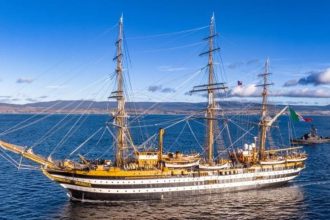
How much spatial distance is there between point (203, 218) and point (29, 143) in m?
88.2

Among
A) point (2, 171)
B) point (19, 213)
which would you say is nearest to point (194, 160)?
point (19, 213)

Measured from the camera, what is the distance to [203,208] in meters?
49.9

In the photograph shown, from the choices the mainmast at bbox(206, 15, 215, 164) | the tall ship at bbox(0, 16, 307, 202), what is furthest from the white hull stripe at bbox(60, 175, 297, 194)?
the mainmast at bbox(206, 15, 215, 164)

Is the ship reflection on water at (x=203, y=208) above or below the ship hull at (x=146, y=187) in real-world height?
below

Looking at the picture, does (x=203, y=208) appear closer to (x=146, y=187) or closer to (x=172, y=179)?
(x=172, y=179)

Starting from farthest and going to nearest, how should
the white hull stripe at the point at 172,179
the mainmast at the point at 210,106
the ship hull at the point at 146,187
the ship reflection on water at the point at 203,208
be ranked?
the mainmast at the point at 210,106
the ship hull at the point at 146,187
the white hull stripe at the point at 172,179
the ship reflection on water at the point at 203,208

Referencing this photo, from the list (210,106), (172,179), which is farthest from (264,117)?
(172,179)

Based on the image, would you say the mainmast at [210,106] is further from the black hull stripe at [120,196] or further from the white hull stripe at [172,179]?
the black hull stripe at [120,196]

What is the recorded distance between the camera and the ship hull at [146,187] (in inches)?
2008

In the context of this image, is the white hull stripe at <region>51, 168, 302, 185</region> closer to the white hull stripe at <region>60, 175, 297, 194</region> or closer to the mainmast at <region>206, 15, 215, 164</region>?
the white hull stripe at <region>60, 175, 297, 194</region>

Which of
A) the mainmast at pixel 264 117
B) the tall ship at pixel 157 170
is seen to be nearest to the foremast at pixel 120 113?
the tall ship at pixel 157 170

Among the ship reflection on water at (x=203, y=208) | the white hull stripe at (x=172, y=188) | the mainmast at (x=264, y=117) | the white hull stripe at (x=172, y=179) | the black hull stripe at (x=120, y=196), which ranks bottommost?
the ship reflection on water at (x=203, y=208)

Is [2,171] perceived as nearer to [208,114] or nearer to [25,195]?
[25,195]

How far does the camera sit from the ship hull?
5100 cm
